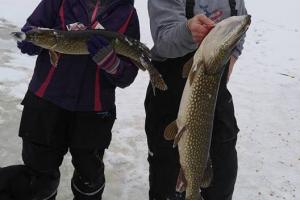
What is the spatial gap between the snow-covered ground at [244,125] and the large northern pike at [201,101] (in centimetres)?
178

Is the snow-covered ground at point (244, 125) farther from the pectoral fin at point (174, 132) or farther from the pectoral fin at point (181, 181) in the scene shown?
the pectoral fin at point (174, 132)

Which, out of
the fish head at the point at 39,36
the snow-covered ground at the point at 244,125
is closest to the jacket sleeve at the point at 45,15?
the fish head at the point at 39,36

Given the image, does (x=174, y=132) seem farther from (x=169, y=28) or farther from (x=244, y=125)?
(x=244, y=125)

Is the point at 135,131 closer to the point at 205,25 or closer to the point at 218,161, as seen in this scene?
the point at 218,161

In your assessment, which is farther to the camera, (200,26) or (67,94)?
(67,94)

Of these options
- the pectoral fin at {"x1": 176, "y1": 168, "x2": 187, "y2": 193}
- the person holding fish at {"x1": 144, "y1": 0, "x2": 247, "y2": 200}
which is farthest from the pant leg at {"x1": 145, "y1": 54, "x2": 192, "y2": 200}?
the pectoral fin at {"x1": 176, "y1": 168, "x2": 187, "y2": 193}

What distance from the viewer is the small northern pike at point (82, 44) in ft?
9.04

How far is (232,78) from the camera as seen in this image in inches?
318

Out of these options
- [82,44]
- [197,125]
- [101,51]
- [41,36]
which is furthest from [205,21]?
[41,36]

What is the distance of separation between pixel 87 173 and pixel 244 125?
10.2ft

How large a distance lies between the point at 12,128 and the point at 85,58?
2191 mm

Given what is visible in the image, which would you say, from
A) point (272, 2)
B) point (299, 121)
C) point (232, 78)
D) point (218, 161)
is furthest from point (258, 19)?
point (218, 161)

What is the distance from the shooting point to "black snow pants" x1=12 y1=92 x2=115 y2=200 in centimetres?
317

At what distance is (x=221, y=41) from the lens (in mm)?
2086
